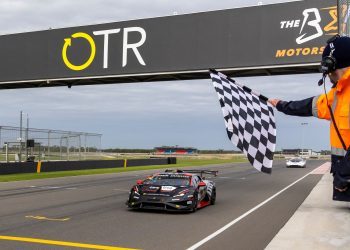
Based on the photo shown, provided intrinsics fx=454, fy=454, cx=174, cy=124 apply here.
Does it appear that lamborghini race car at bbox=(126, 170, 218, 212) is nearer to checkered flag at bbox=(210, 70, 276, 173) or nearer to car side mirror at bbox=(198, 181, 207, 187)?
car side mirror at bbox=(198, 181, 207, 187)

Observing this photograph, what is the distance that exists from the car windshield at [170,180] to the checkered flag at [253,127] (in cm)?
612

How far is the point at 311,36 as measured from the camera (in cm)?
1555

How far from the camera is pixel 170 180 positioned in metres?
12.4

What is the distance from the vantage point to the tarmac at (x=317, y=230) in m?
7.43

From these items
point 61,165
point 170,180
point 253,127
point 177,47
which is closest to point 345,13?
point 253,127

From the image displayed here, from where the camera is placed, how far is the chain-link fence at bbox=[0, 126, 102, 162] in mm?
27109

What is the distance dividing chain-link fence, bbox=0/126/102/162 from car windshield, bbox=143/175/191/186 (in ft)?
52.8

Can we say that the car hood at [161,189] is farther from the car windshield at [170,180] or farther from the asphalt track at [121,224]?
the asphalt track at [121,224]

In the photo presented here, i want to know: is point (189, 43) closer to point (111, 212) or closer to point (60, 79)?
point (60, 79)

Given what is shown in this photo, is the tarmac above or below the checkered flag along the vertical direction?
below

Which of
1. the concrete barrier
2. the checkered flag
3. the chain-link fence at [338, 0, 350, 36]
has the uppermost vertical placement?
the chain-link fence at [338, 0, 350, 36]

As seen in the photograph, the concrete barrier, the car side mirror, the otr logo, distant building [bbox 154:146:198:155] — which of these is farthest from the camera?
distant building [bbox 154:146:198:155]

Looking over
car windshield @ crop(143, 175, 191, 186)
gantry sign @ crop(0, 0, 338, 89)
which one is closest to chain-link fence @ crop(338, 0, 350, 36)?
car windshield @ crop(143, 175, 191, 186)

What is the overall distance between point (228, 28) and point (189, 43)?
1.64 meters
